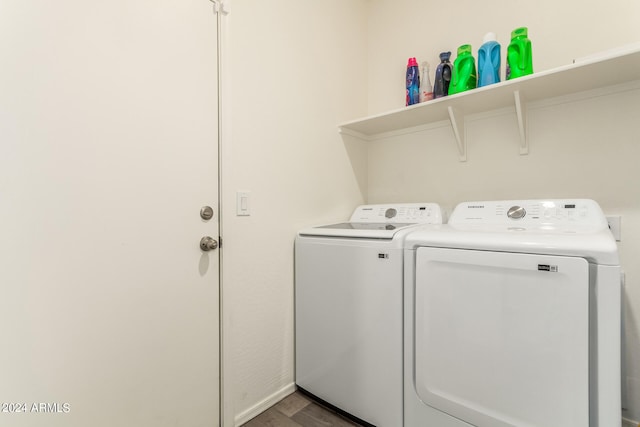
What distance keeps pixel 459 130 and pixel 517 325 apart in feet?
3.97

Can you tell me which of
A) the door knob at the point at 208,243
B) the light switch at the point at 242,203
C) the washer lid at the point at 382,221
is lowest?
the door knob at the point at 208,243

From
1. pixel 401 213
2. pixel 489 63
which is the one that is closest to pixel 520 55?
pixel 489 63

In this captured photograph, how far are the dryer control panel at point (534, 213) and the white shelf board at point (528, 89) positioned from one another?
568mm

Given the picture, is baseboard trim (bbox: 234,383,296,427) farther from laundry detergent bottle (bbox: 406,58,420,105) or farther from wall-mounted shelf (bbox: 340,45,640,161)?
laundry detergent bottle (bbox: 406,58,420,105)

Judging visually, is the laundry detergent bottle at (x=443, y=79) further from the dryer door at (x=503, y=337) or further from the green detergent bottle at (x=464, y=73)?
the dryer door at (x=503, y=337)

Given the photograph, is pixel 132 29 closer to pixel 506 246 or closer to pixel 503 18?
pixel 506 246

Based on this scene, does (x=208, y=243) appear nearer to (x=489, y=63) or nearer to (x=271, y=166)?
(x=271, y=166)

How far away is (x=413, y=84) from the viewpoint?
175 cm

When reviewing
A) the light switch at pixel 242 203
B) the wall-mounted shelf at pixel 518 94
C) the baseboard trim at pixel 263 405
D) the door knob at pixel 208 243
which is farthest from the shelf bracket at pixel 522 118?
the baseboard trim at pixel 263 405

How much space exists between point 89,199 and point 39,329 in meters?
0.43

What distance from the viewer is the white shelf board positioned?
3.85 feet

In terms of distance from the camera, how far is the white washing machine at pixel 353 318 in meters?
1.25

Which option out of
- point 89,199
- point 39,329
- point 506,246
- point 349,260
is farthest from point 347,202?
point 39,329

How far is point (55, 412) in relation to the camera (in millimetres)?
895
